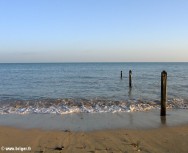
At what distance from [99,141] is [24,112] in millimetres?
7052

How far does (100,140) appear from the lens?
32.5 ft

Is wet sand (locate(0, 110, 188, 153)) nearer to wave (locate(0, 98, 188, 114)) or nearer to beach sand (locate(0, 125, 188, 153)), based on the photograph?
beach sand (locate(0, 125, 188, 153))

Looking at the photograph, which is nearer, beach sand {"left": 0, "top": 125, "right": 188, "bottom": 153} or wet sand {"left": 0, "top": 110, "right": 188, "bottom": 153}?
beach sand {"left": 0, "top": 125, "right": 188, "bottom": 153}

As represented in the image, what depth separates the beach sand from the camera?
8.91m

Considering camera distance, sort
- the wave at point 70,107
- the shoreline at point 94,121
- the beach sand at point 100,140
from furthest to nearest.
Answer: the wave at point 70,107, the shoreline at point 94,121, the beach sand at point 100,140

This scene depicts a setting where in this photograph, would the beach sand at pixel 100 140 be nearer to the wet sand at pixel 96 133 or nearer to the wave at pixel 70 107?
the wet sand at pixel 96 133

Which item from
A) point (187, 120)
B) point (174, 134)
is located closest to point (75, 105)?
point (187, 120)

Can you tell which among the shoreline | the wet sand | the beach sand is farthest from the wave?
the beach sand

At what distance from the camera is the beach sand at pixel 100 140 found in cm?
891

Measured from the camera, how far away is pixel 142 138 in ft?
33.6

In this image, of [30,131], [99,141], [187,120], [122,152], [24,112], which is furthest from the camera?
[24,112]

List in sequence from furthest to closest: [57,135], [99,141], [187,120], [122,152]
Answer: [187,120] < [57,135] < [99,141] < [122,152]

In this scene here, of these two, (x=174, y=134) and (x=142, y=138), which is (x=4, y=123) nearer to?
(x=142, y=138)

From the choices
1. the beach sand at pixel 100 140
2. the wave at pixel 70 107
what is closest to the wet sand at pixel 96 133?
the beach sand at pixel 100 140
